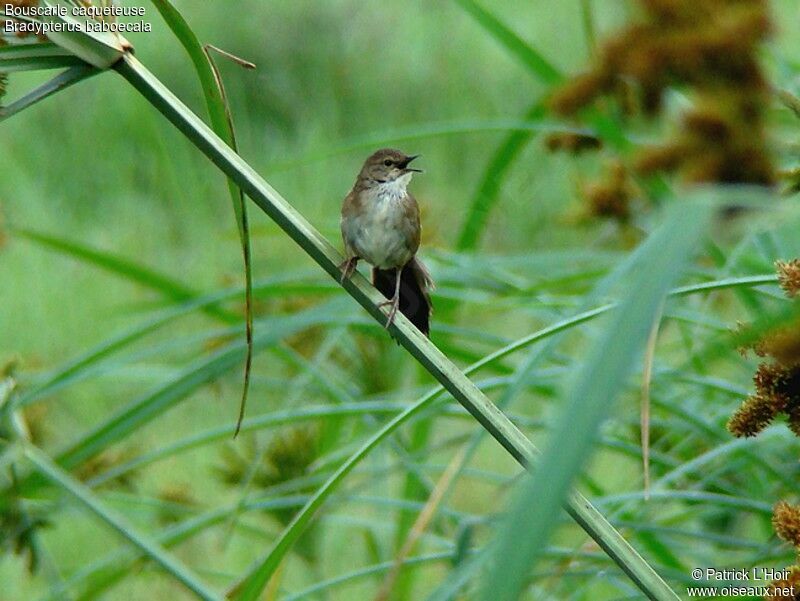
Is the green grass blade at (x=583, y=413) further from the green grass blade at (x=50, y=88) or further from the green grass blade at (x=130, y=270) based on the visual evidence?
the green grass blade at (x=130, y=270)

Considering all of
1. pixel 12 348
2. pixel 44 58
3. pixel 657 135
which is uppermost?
pixel 657 135

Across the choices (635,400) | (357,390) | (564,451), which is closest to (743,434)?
(564,451)

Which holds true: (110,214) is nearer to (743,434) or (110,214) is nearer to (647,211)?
(647,211)

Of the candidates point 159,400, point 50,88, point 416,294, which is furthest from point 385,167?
point 50,88

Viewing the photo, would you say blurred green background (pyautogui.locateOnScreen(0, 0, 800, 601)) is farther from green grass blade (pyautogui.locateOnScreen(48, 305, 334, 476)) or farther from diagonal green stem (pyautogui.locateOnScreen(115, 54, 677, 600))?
diagonal green stem (pyautogui.locateOnScreen(115, 54, 677, 600))

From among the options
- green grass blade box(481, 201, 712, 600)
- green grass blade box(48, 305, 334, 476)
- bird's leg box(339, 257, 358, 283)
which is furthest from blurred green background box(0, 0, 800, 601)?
green grass blade box(481, 201, 712, 600)
